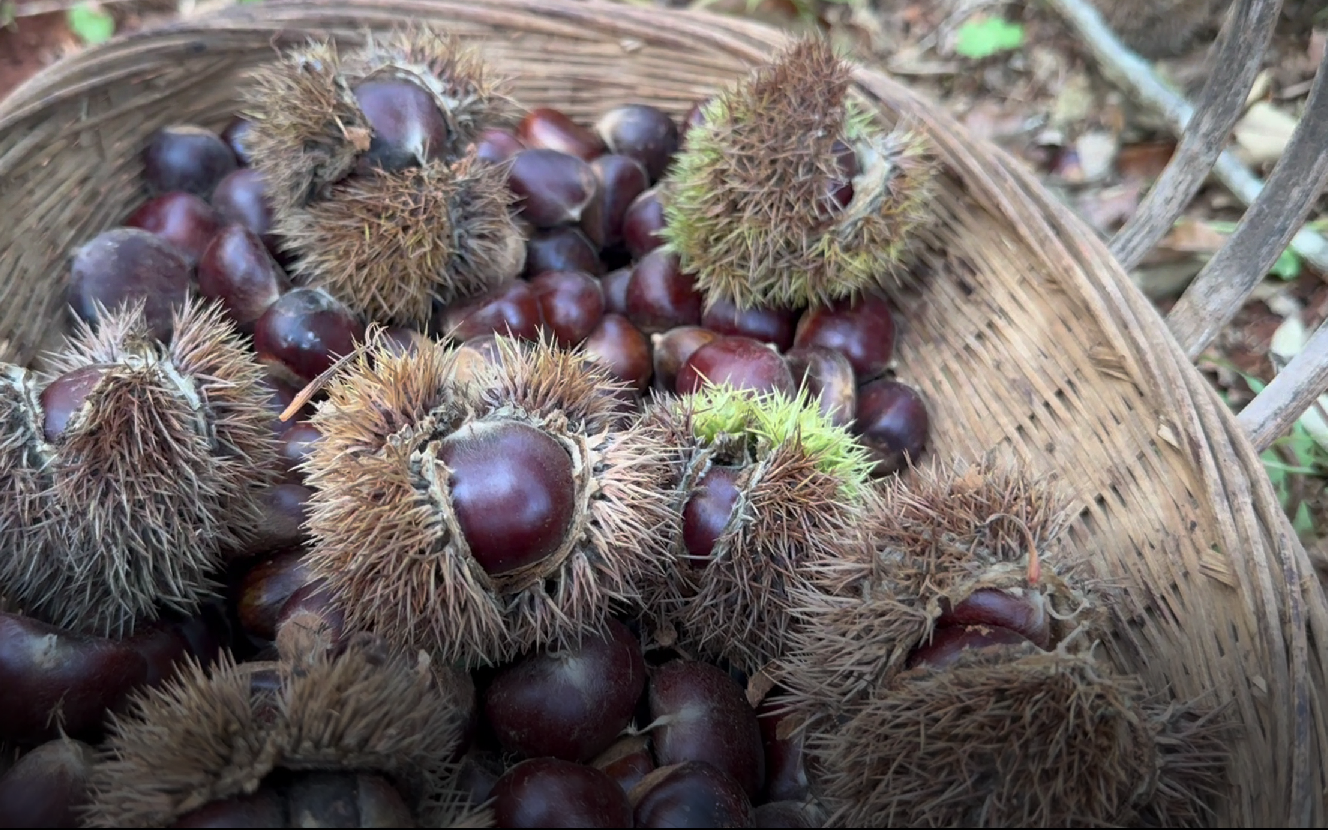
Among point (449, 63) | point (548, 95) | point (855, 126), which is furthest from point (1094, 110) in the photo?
point (449, 63)

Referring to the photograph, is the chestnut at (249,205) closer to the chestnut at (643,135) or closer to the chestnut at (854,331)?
the chestnut at (643,135)

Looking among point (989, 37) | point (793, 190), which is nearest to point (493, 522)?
point (793, 190)

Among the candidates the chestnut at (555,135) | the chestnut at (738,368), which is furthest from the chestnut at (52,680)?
the chestnut at (555,135)

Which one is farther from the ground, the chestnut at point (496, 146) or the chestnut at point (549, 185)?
the chestnut at point (496, 146)

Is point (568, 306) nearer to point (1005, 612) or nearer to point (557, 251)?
point (557, 251)

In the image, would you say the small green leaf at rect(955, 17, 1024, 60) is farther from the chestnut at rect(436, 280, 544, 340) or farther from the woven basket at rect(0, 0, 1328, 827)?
the chestnut at rect(436, 280, 544, 340)
